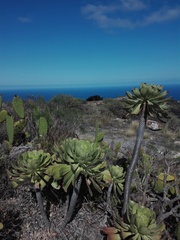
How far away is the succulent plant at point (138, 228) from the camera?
192cm

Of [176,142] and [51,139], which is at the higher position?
[51,139]

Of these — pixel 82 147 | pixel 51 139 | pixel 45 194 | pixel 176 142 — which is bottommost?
pixel 176 142

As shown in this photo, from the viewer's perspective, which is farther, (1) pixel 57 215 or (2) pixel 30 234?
(1) pixel 57 215

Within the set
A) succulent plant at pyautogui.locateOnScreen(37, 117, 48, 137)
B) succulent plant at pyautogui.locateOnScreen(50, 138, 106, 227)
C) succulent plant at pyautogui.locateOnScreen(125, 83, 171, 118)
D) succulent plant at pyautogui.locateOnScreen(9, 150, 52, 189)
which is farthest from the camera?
succulent plant at pyautogui.locateOnScreen(37, 117, 48, 137)

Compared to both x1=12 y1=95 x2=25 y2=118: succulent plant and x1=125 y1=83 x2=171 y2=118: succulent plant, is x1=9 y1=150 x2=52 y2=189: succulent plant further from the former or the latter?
x1=12 y1=95 x2=25 y2=118: succulent plant

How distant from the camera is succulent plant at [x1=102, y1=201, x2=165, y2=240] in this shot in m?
1.92

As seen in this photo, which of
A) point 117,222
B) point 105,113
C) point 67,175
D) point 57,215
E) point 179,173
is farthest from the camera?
point 105,113

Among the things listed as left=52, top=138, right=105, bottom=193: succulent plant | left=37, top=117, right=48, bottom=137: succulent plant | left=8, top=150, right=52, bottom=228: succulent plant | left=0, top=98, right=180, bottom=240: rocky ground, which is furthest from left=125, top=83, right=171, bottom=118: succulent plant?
left=37, top=117, right=48, bottom=137: succulent plant

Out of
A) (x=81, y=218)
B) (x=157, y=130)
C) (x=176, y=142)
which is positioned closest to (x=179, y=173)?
(x=81, y=218)

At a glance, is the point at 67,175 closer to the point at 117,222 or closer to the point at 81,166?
the point at 81,166

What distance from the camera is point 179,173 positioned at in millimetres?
3629

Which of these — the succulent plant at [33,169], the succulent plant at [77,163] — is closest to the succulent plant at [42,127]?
the succulent plant at [33,169]

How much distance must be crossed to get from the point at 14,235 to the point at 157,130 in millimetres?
7434

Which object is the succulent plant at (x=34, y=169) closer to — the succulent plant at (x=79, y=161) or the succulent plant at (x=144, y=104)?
the succulent plant at (x=79, y=161)
